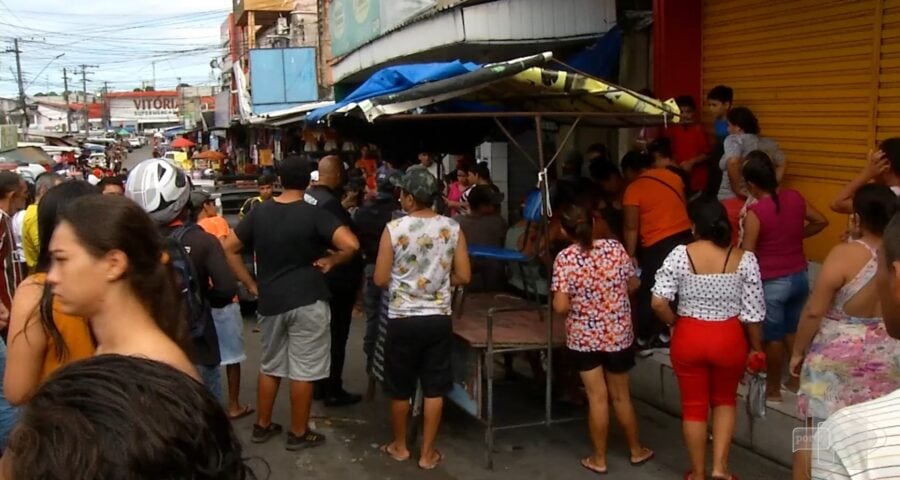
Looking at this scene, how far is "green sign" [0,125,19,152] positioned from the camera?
36034 mm

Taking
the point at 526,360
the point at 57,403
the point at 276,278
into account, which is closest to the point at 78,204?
the point at 57,403

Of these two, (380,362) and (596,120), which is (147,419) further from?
(596,120)

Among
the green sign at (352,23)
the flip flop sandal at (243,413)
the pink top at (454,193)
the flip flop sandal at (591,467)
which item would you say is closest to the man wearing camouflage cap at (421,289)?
the flip flop sandal at (591,467)

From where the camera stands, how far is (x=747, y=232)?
17.2ft

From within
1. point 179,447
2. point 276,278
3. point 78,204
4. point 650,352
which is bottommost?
point 650,352

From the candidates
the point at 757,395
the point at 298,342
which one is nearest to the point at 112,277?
the point at 298,342

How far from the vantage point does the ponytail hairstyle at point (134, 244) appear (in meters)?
2.33

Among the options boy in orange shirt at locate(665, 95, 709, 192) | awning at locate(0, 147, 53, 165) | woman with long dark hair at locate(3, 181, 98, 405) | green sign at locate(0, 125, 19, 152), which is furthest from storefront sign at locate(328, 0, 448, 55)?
green sign at locate(0, 125, 19, 152)

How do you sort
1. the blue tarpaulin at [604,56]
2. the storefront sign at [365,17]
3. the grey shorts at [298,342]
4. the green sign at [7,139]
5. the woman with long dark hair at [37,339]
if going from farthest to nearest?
the green sign at [7,139] → the storefront sign at [365,17] → the blue tarpaulin at [604,56] → the grey shorts at [298,342] → the woman with long dark hair at [37,339]

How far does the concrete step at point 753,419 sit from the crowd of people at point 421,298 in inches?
5.4

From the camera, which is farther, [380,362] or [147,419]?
[380,362]

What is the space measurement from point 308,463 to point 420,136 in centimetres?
350

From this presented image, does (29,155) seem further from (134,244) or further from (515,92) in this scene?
(134,244)

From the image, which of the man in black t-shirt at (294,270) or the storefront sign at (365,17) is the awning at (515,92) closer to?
the man in black t-shirt at (294,270)
